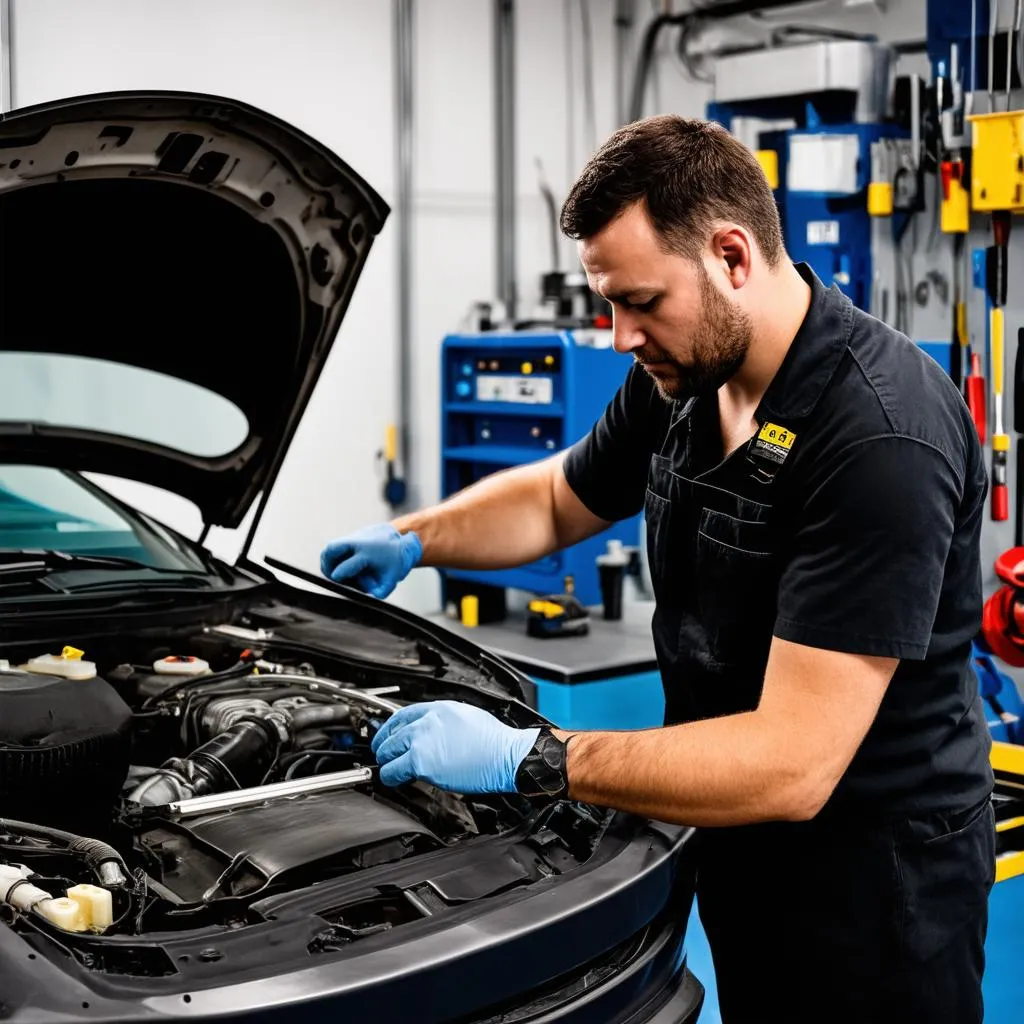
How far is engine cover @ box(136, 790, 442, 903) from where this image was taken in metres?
1.62

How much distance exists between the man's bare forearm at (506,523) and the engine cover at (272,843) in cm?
62

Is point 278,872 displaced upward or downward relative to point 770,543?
downward

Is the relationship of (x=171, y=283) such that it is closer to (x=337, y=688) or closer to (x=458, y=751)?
(x=337, y=688)

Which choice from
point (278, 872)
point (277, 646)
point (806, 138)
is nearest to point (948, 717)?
point (278, 872)

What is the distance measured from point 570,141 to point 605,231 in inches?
180

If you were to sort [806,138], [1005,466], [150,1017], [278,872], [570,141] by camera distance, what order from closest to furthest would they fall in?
[150,1017], [278,872], [1005,466], [806,138], [570,141]

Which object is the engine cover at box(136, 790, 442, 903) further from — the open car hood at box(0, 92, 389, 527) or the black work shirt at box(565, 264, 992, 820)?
the open car hood at box(0, 92, 389, 527)

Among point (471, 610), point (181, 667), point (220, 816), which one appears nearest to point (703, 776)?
point (220, 816)

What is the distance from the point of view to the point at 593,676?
139 inches

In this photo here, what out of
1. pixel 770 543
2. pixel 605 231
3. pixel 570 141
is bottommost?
pixel 770 543

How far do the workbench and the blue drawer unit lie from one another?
39 cm

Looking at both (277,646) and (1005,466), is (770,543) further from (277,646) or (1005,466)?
(1005,466)

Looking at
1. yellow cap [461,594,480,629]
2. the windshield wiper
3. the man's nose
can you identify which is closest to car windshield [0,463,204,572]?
the windshield wiper

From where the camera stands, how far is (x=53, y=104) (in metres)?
1.79
